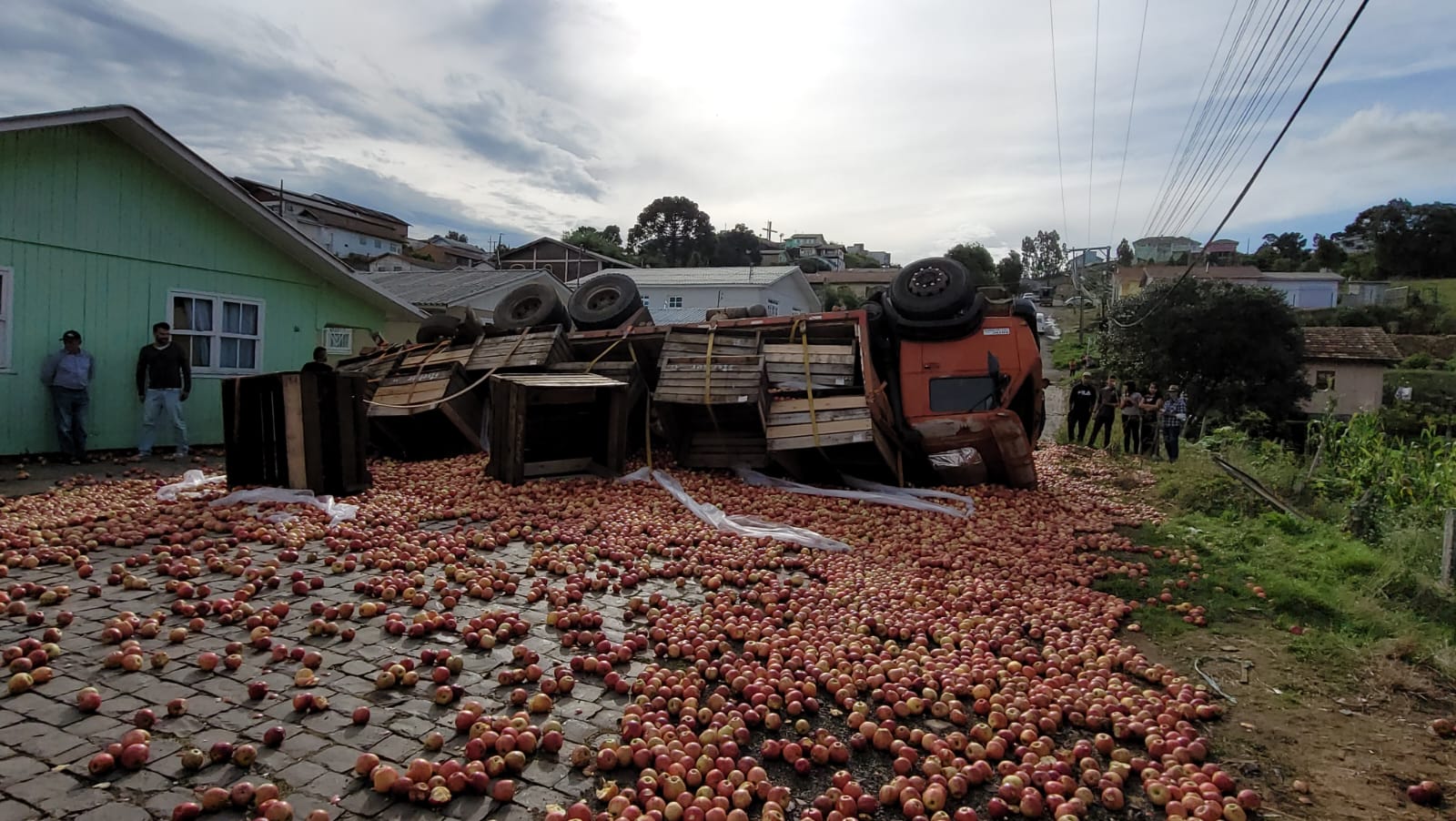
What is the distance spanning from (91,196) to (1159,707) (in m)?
13.7

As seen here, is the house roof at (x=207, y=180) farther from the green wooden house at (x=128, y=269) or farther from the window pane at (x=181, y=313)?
the window pane at (x=181, y=313)

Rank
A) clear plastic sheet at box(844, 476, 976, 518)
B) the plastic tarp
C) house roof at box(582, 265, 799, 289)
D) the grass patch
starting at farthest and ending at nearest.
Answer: house roof at box(582, 265, 799, 289), clear plastic sheet at box(844, 476, 976, 518), the plastic tarp, the grass patch

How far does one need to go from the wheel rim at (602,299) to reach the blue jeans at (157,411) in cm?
607

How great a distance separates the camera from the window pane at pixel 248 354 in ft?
42.4

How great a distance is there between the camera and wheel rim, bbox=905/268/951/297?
1037 cm

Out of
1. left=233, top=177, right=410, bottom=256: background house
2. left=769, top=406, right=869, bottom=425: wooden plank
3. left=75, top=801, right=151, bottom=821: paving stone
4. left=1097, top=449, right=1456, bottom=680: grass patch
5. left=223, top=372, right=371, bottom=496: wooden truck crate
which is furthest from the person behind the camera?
left=233, top=177, right=410, bottom=256: background house

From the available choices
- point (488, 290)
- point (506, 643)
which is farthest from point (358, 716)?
point (488, 290)

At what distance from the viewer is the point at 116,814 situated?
271cm

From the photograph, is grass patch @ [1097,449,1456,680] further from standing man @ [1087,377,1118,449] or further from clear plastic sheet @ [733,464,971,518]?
standing man @ [1087,377,1118,449]

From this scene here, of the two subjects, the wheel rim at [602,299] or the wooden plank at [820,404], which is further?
the wheel rim at [602,299]

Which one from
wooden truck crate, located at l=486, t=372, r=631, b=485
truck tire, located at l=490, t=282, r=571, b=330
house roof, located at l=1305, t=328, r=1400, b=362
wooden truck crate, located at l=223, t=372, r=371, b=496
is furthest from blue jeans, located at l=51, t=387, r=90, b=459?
house roof, located at l=1305, t=328, r=1400, b=362

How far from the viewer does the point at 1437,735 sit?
3906 millimetres

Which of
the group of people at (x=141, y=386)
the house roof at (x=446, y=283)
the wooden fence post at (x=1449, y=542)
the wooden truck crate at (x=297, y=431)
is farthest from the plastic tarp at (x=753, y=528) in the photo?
the house roof at (x=446, y=283)

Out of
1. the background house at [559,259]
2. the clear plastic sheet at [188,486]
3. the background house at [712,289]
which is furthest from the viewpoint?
the background house at [559,259]
